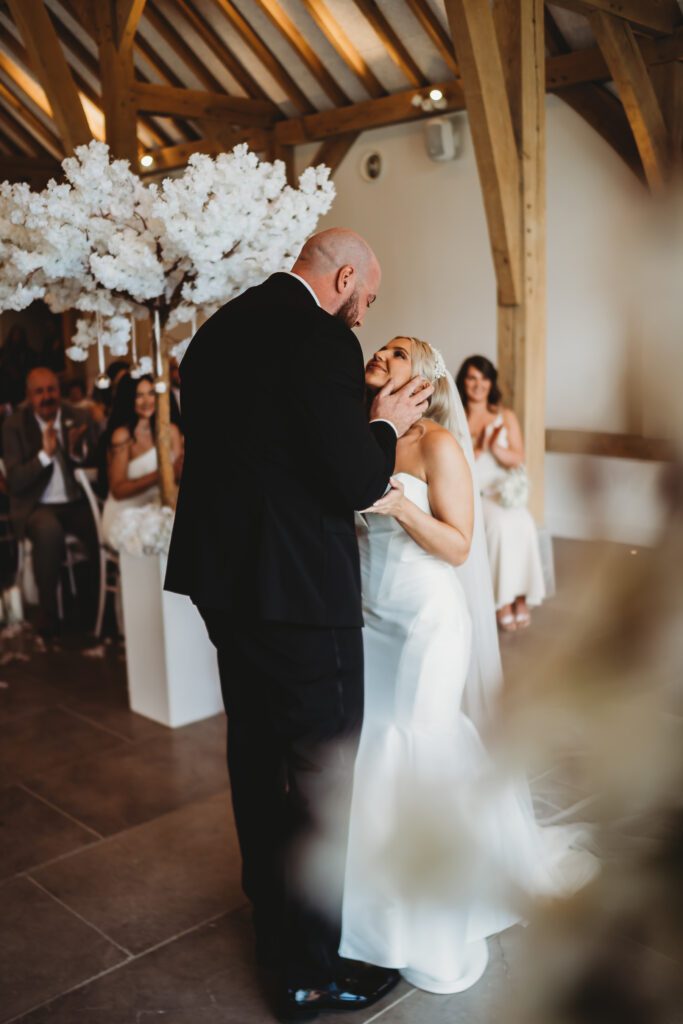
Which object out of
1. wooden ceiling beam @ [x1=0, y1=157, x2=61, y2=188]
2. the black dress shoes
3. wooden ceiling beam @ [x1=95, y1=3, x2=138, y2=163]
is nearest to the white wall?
wooden ceiling beam @ [x1=95, y1=3, x2=138, y2=163]

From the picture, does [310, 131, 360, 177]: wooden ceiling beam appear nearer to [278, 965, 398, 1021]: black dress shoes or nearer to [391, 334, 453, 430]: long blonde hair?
[391, 334, 453, 430]: long blonde hair

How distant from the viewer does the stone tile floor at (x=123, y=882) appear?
217 centimetres

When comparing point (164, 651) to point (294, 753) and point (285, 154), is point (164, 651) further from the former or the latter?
point (285, 154)

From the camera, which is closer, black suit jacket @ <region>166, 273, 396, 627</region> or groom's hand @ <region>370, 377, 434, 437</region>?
black suit jacket @ <region>166, 273, 396, 627</region>

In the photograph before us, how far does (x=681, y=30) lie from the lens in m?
0.63

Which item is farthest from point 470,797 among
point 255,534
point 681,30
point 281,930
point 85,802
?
point 85,802

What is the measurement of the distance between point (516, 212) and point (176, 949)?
4.24m

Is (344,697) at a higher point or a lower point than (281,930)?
higher

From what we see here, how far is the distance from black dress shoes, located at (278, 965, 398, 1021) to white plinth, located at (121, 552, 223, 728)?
6.05 feet

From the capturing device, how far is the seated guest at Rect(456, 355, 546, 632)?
5.23 m

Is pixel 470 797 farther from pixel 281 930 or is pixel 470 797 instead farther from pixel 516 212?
pixel 516 212

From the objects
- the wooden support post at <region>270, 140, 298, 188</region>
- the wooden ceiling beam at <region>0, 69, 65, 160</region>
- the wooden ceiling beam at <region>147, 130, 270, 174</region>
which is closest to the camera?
the wooden ceiling beam at <region>147, 130, 270, 174</region>

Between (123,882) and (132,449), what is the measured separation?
7.68 ft

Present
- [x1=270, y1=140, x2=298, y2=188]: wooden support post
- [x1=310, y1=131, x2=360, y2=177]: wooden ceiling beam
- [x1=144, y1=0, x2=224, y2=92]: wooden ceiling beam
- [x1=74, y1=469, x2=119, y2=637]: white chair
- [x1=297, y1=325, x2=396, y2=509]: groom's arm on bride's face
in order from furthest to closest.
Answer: [x1=270, y1=140, x2=298, y2=188]: wooden support post < [x1=310, y1=131, x2=360, y2=177]: wooden ceiling beam < [x1=144, y1=0, x2=224, y2=92]: wooden ceiling beam < [x1=74, y1=469, x2=119, y2=637]: white chair < [x1=297, y1=325, x2=396, y2=509]: groom's arm on bride's face
